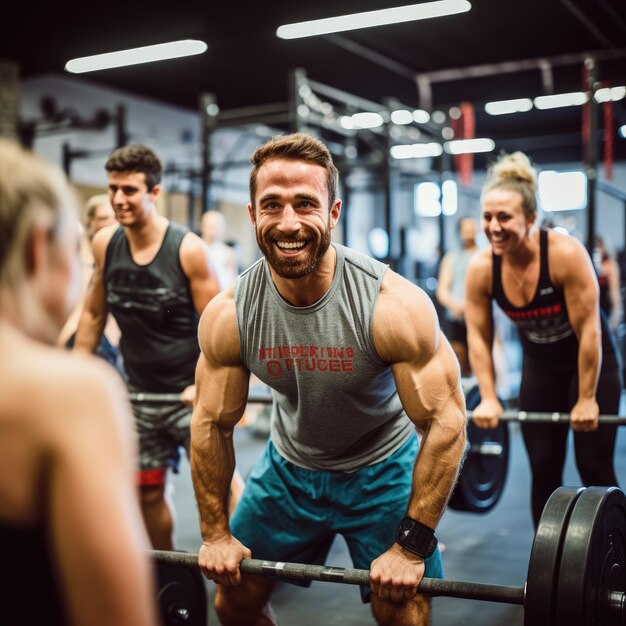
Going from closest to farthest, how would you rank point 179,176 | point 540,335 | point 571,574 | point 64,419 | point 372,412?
point 64,419 < point 571,574 < point 372,412 < point 540,335 < point 179,176

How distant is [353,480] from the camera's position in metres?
1.88

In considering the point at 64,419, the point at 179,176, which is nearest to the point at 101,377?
the point at 64,419

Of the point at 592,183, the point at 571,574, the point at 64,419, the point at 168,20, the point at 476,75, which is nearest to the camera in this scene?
the point at 64,419

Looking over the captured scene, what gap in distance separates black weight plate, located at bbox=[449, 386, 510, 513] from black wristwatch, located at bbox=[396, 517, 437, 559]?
1.35 meters

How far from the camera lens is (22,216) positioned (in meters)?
0.78

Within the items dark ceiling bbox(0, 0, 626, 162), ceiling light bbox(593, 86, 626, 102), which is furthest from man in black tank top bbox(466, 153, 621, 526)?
ceiling light bbox(593, 86, 626, 102)

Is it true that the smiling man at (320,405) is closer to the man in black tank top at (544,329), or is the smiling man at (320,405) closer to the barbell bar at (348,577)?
the barbell bar at (348,577)

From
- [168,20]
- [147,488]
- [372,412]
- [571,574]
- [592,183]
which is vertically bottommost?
[147,488]

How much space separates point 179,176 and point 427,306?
23.2 feet

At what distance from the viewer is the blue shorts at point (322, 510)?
185 centimetres

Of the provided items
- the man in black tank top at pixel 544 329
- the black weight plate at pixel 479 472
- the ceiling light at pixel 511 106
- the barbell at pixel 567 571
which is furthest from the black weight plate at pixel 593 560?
the ceiling light at pixel 511 106

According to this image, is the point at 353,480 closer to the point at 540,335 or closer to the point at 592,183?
the point at 540,335

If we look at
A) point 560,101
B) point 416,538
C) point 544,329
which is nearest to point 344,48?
point 560,101

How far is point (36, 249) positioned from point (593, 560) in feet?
3.97
